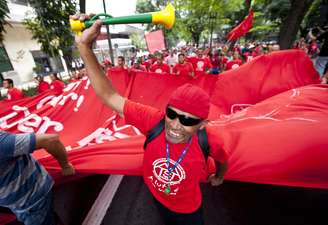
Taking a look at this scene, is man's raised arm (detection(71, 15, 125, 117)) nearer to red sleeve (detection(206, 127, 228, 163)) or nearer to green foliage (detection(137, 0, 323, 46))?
red sleeve (detection(206, 127, 228, 163))

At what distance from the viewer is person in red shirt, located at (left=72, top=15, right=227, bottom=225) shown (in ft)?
3.99

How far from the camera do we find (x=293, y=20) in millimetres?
7941

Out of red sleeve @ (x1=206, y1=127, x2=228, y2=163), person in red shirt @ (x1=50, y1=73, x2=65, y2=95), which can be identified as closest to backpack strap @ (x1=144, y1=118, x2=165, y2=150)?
red sleeve @ (x1=206, y1=127, x2=228, y2=163)

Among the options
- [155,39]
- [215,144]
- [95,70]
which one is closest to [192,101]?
[215,144]

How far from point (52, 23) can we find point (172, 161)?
1226 centimetres

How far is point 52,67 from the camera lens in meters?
21.6

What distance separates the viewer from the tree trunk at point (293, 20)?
7.61 meters

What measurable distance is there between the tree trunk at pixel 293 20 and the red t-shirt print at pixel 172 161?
28.2ft

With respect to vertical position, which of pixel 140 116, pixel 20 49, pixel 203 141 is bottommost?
pixel 20 49

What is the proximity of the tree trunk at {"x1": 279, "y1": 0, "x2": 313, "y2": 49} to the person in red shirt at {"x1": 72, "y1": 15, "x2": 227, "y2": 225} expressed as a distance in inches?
338

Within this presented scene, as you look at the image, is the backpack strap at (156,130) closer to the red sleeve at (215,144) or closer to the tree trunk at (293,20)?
the red sleeve at (215,144)

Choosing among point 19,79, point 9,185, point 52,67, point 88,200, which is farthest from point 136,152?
point 52,67

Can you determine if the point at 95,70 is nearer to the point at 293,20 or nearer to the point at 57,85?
the point at 57,85

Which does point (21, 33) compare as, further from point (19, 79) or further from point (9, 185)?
point (9, 185)
